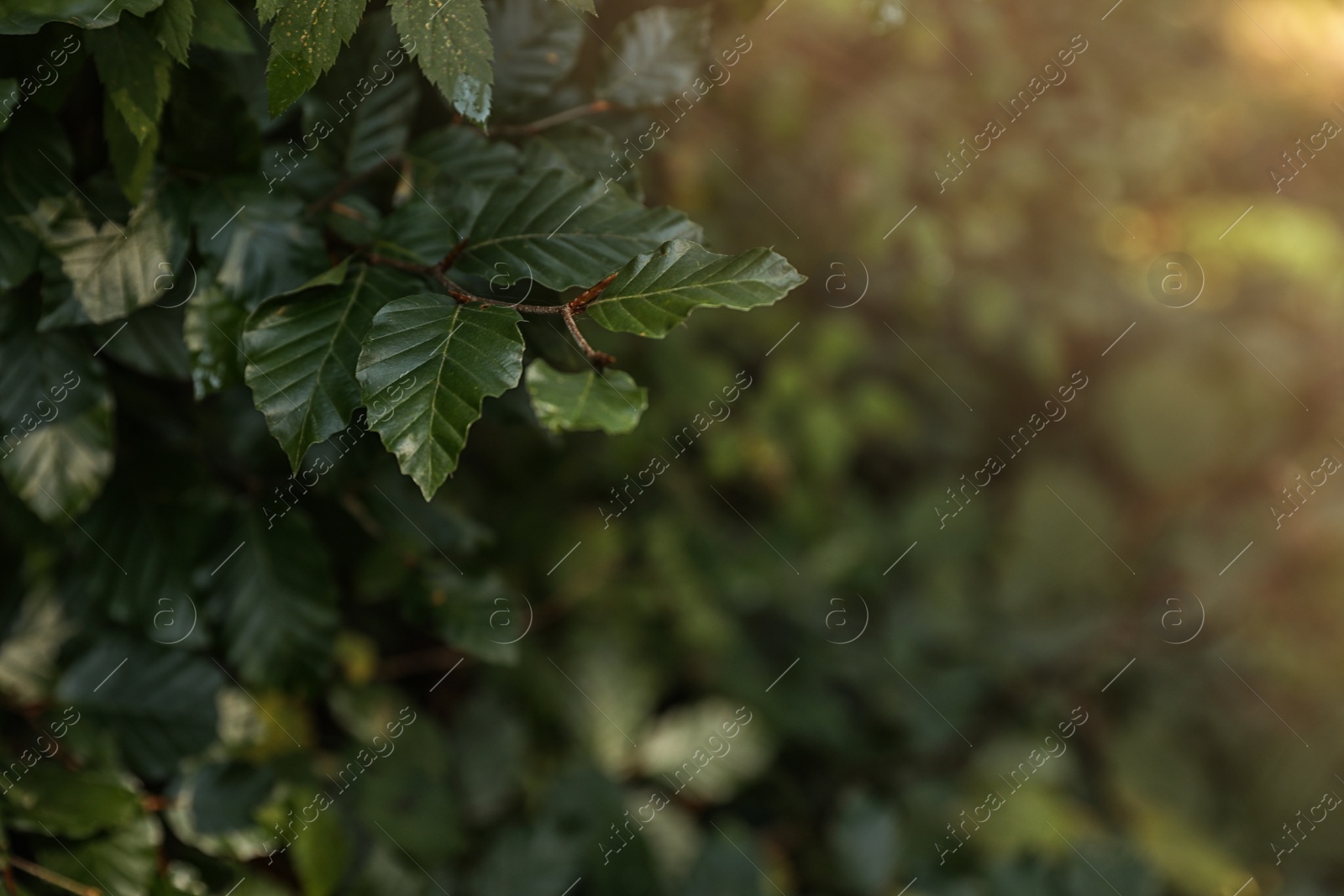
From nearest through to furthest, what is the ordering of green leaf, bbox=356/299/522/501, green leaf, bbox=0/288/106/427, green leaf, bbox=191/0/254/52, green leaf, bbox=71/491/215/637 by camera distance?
green leaf, bbox=356/299/522/501 < green leaf, bbox=191/0/254/52 < green leaf, bbox=0/288/106/427 < green leaf, bbox=71/491/215/637

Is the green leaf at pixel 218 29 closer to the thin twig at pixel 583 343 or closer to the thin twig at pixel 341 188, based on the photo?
the thin twig at pixel 341 188

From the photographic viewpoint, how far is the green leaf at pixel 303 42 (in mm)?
507

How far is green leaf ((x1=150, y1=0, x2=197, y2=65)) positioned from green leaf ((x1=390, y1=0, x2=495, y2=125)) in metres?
0.15

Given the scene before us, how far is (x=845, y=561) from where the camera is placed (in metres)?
1.96

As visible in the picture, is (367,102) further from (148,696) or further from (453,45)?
(148,696)

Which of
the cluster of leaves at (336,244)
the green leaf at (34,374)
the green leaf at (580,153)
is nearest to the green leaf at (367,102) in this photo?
the cluster of leaves at (336,244)

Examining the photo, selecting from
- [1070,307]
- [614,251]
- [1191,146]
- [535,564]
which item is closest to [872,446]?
[1070,307]

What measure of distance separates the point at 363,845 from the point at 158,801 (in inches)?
12.0

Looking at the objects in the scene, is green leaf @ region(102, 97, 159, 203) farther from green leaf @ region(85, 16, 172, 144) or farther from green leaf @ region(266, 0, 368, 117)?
green leaf @ region(266, 0, 368, 117)

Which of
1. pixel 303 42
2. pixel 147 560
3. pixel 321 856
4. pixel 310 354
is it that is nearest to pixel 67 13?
pixel 303 42

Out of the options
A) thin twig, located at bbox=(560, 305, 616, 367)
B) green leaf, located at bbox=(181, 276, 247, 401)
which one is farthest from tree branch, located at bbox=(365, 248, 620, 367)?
green leaf, located at bbox=(181, 276, 247, 401)

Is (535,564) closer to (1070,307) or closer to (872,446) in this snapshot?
(872,446)

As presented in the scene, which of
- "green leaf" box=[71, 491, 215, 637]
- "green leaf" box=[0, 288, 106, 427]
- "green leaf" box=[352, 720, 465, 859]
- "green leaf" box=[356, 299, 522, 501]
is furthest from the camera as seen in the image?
"green leaf" box=[352, 720, 465, 859]

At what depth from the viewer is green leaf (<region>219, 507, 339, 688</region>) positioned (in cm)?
78
